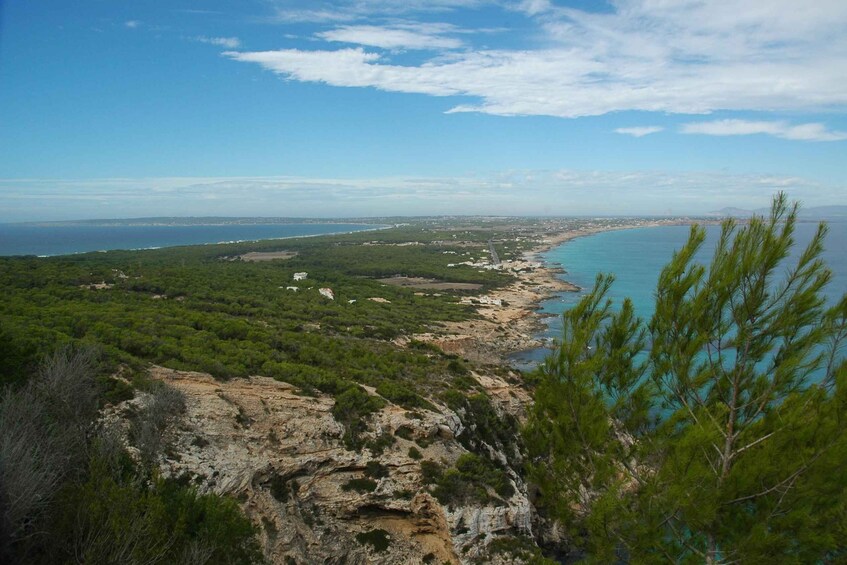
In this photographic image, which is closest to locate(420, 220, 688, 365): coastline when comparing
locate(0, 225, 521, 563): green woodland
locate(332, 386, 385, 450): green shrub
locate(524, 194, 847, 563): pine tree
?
locate(0, 225, 521, 563): green woodland

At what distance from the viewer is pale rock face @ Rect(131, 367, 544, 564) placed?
33.0 ft

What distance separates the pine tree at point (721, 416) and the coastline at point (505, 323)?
72.2 feet

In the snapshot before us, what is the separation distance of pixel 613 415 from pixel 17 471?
6.98m

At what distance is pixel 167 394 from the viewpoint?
10.8 meters

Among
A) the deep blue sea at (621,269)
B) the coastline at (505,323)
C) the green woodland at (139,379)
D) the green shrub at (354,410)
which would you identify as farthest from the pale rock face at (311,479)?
the coastline at (505,323)

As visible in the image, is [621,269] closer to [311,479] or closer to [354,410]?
[354,410]

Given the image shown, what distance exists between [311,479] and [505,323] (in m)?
30.7

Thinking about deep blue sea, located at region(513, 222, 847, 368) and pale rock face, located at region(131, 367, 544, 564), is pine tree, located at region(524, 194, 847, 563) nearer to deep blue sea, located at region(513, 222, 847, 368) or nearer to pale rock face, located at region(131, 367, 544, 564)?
pale rock face, located at region(131, 367, 544, 564)

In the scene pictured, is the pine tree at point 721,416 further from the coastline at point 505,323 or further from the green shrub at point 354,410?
the coastline at point 505,323

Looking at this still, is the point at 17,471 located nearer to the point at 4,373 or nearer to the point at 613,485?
the point at 4,373

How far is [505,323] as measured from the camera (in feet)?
133

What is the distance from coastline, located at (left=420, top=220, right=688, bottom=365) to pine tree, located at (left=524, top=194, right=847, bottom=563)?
22007 mm

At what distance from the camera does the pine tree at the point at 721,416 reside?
4.82 meters

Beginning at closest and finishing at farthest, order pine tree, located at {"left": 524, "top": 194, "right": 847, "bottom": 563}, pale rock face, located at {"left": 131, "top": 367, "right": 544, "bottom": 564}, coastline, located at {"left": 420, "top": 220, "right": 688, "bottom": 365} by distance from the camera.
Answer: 1. pine tree, located at {"left": 524, "top": 194, "right": 847, "bottom": 563}
2. pale rock face, located at {"left": 131, "top": 367, "right": 544, "bottom": 564}
3. coastline, located at {"left": 420, "top": 220, "right": 688, "bottom": 365}
